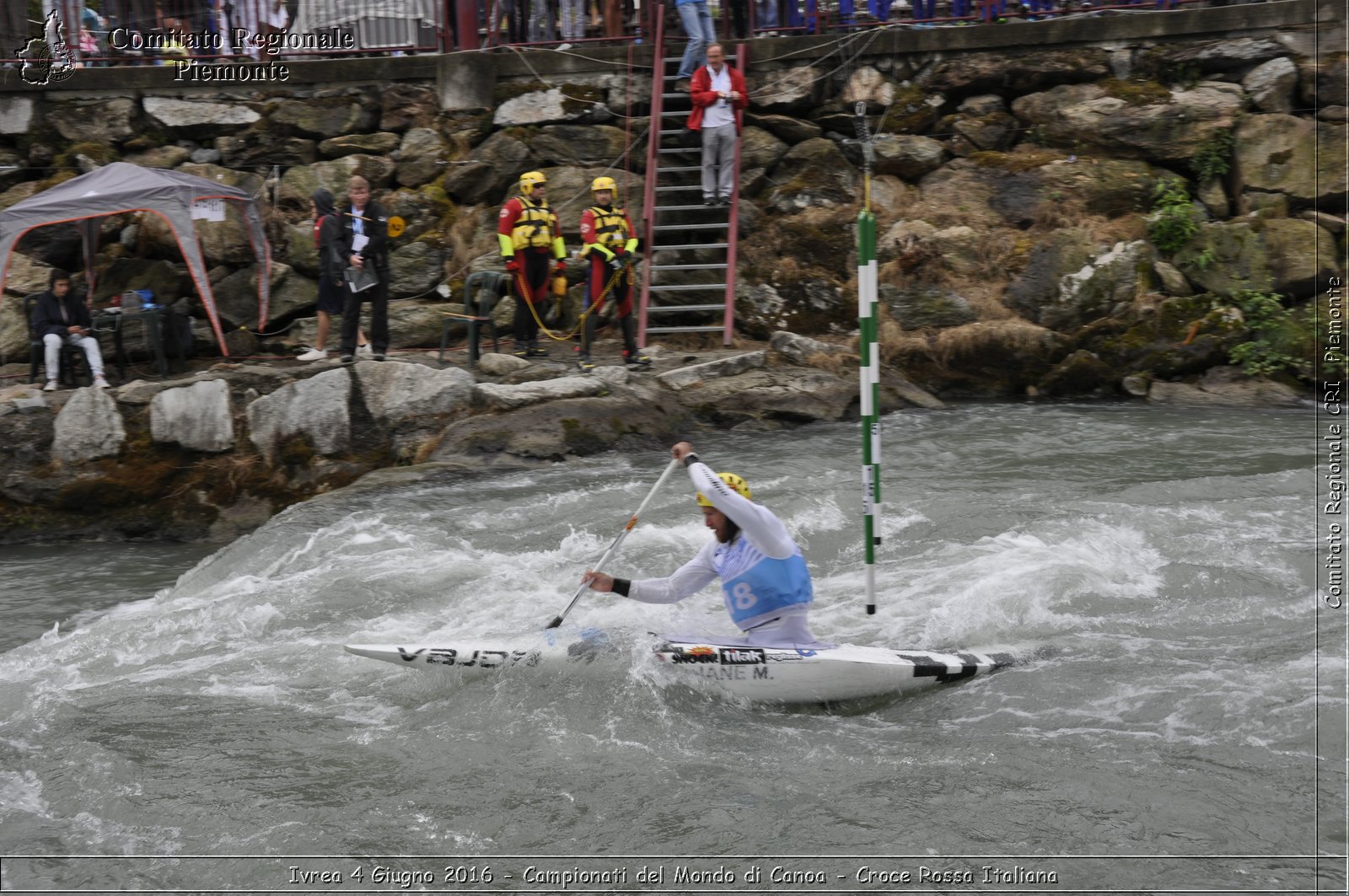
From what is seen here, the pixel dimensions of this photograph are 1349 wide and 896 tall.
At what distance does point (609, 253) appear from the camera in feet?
36.9

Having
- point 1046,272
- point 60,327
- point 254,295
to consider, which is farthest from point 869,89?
point 60,327

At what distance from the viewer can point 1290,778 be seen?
5.11m

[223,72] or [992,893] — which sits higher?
[223,72]

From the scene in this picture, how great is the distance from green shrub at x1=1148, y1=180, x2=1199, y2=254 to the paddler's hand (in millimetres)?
8417

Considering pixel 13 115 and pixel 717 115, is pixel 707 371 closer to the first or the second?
pixel 717 115

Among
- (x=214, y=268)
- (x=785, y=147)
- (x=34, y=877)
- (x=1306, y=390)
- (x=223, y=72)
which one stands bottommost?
(x=34, y=877)

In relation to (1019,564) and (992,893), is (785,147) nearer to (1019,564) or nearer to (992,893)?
(1019,564)

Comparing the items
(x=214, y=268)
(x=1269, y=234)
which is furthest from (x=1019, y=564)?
(x=214, y=268)

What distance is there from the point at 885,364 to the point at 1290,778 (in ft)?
24.3

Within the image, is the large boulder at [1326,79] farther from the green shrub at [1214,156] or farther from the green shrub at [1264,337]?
the green shrub at [1264,337]

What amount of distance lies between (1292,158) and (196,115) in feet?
39.0

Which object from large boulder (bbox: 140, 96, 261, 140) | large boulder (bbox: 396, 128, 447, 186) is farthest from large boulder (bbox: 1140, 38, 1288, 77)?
large boulder (bbox: 140, 96, 261, 140)

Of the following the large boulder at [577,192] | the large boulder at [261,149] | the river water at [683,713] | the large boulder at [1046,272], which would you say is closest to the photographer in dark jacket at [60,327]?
the river water at [683,713]

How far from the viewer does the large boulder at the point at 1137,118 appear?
12961mm
